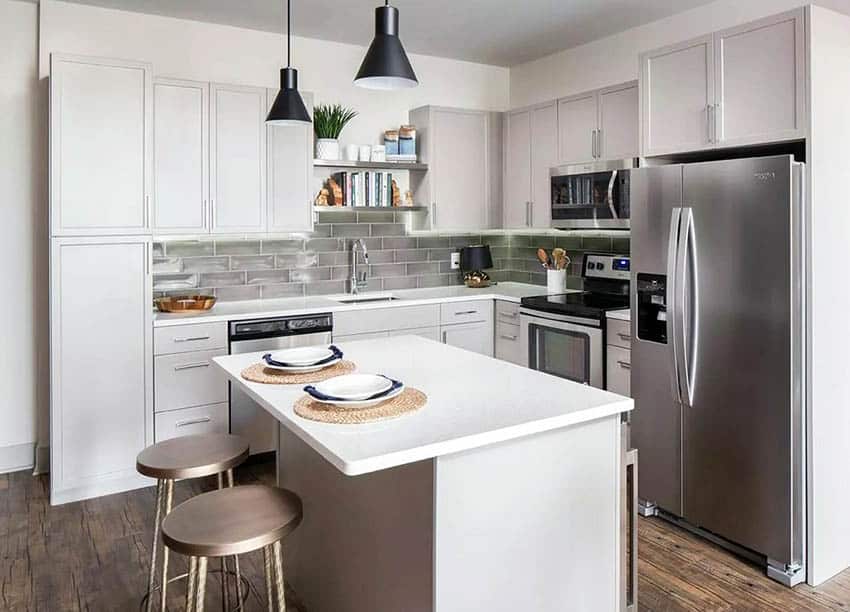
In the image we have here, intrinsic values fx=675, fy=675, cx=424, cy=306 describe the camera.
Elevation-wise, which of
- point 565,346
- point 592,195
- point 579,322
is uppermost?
point 592,195

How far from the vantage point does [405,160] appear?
489 centimetres

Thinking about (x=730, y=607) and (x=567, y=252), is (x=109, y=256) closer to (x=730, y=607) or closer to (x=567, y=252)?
(x=567, y=252)

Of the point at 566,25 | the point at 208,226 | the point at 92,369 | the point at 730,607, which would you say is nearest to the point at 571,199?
the point at 566,25

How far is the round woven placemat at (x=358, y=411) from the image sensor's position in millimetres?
1809

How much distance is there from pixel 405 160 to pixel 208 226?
1530mm

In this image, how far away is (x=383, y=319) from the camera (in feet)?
14.6

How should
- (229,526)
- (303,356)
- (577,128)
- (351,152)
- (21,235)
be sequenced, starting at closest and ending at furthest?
(229,526) < (303,356) < (21,235) < (577,128) < (351,152)

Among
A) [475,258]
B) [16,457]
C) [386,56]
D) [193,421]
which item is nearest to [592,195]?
[475,258]

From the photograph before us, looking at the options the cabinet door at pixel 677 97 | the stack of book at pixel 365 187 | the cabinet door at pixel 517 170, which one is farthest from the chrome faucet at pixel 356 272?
the cabinet door at pixel 677 97

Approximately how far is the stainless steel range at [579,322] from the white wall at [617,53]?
1.29m

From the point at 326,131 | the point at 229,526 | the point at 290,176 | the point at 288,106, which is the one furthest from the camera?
the point at 326,131

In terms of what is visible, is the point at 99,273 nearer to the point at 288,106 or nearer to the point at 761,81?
the point at 288,106

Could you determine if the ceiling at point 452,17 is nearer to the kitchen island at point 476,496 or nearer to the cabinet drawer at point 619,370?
the cabinet drawer at point 619,370

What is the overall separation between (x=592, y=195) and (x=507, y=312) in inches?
41.1
